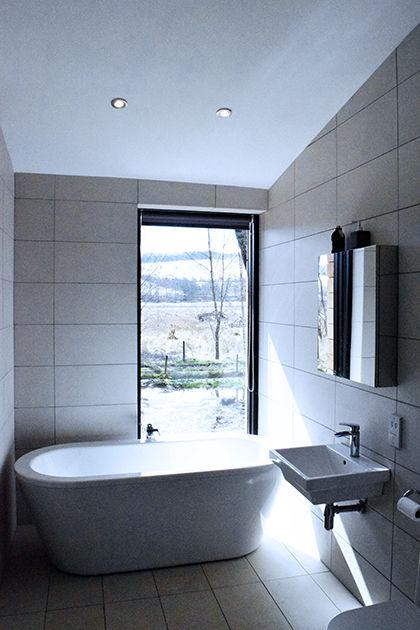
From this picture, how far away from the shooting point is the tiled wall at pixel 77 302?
3473 mm

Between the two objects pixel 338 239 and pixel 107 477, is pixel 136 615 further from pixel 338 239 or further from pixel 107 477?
pixel 338 239

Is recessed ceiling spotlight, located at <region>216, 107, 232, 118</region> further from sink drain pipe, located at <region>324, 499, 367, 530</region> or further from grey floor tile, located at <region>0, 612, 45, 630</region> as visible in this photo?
grey floor tile, located at <region>0, 612, 45, 630</region>

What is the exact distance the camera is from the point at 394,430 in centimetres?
228

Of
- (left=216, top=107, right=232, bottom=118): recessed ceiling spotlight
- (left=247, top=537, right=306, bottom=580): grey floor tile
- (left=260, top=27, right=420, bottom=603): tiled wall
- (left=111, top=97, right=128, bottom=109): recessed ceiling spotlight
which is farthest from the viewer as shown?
(left=247, top=537, right=306, bottom=580): grey floor tile

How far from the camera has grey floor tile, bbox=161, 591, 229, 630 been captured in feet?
7.97

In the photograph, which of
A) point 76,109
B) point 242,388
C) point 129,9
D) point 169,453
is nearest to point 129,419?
point 169,453

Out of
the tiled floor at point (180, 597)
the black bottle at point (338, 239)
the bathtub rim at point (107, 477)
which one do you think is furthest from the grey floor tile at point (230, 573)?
the black bottle at point (338, 239)

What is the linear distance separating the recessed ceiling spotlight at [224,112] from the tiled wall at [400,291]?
1.94 ft

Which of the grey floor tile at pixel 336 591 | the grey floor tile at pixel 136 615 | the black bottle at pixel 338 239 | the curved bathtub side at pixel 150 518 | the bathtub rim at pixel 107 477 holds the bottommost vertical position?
the grey floor tile at pixel 136 615

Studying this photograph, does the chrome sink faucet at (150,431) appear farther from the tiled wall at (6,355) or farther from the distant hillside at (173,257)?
the distant hillside at (173,257)

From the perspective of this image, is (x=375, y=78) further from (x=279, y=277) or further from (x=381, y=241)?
(x=279, y=277)

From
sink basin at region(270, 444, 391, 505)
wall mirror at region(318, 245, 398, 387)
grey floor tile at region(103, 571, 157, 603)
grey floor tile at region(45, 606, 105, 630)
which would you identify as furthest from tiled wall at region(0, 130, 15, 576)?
wall mirror at region(318, 245, 398, 387)

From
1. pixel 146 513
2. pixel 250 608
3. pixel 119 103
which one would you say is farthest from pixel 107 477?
pixel 119 103

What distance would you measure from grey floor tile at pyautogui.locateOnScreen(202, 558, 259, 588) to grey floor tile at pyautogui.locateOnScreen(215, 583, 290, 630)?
50 millimetres
